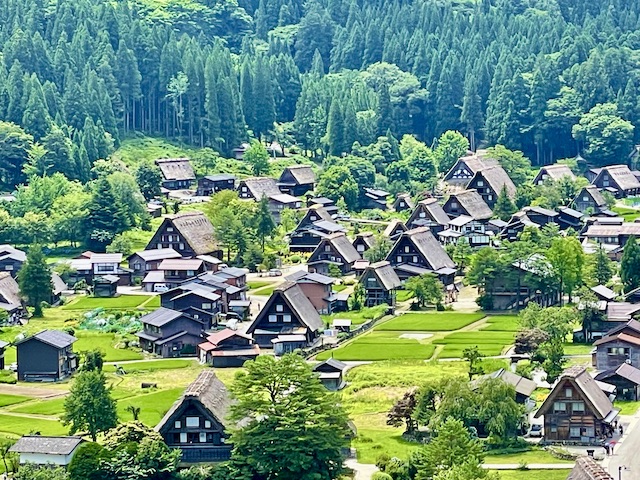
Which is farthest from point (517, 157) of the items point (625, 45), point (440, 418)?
point (440, 418)

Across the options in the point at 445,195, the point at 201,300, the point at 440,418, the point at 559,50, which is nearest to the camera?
the point at 440,418

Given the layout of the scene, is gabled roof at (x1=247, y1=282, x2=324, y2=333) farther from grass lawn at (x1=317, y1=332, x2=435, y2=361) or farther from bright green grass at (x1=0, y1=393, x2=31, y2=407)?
bright green grass at (x1=0, y1=393, x2=31, y2=407)

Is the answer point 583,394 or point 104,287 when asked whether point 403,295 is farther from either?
point 583,394

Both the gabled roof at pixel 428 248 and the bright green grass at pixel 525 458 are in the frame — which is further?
the gabled roof at pixel 428 248

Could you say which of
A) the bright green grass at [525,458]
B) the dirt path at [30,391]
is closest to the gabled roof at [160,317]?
the dirt path at [30,391]

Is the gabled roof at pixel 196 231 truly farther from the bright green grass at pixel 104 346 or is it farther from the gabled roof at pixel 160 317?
the gabled roof at pixel 160 317

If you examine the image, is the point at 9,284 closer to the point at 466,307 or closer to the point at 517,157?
the point at 466,307
